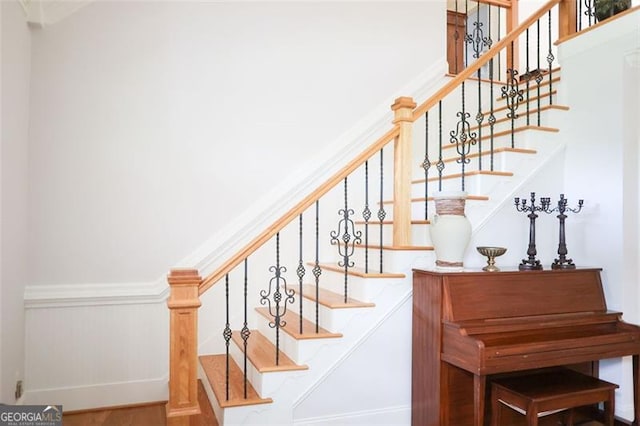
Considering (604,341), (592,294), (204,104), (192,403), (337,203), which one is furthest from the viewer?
(337,203)

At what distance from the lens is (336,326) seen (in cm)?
284

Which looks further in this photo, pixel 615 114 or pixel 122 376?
pixel 122 376

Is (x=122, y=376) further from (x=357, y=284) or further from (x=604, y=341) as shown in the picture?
(x=604, y=341)

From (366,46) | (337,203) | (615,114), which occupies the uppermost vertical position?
(366,46)

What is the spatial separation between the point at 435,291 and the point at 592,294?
1133 mm

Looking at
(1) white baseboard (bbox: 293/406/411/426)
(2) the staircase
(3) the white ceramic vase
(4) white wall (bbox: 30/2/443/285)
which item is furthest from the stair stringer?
(4) white wall (bbox: 30/2/443/285)

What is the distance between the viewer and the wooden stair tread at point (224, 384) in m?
2.62

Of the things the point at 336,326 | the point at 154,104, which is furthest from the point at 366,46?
the point at 336,326

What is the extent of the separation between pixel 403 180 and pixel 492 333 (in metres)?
1.07

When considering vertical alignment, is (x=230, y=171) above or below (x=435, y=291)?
above

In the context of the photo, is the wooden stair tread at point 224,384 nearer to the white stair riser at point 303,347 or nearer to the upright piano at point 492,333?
the white stair riser at point 303,347

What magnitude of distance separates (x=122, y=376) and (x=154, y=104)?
211 centimetres

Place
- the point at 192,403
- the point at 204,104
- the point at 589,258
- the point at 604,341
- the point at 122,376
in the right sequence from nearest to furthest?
the point at 192,403 < the point at 604,341 < the point at 589,258 < the point at 122,376 < the point at 204,104

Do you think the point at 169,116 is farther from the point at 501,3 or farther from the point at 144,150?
the point at 501,3
